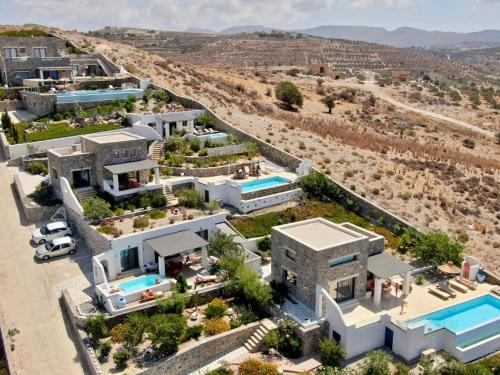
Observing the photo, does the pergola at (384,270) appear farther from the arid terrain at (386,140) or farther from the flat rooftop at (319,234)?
the arid terrain at (386,140)

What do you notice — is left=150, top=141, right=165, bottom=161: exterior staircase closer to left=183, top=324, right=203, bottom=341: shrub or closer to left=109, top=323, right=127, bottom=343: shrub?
left=109, top=323, right=127, bottom=343: shrub

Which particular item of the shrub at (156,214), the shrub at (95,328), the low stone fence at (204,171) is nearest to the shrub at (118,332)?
the shrub at (95,328)

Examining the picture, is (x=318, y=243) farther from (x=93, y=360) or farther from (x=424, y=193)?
(x=424, y=193)

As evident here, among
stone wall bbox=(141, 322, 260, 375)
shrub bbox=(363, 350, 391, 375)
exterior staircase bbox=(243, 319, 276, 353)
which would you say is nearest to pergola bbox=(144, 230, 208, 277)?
stone wall bbox=(141, 322, 260, 375)

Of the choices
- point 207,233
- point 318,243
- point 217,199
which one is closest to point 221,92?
point 217,199

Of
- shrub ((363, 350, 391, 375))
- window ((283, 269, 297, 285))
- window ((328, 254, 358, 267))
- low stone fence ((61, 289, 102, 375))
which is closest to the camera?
shrub ((363, 350, 391, 375))

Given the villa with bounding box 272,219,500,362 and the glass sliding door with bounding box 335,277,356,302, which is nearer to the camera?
the villa with bounding box 272,219,500,362

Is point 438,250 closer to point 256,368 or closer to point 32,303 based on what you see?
point 256,368
